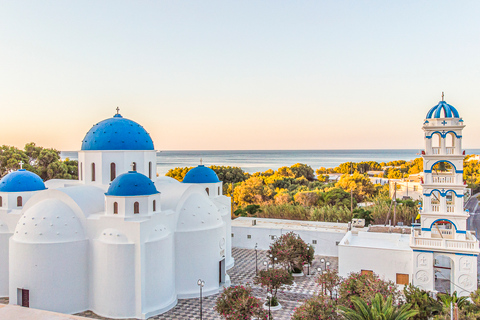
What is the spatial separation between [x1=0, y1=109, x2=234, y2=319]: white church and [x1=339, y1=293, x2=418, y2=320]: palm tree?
730 cm

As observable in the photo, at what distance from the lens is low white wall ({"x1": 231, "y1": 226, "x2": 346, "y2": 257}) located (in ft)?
71.3

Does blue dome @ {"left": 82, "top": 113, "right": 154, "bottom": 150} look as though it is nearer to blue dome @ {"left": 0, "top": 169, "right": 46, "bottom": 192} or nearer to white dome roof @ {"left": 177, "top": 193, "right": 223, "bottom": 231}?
blue dome @ {"left": 0, "top": 169, "right": 46, "bottom": 192}

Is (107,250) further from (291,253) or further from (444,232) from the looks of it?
(444,232)

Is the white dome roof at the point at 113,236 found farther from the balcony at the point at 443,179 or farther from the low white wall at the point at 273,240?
the balcony at the point at 443,179

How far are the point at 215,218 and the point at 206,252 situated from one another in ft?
5.37

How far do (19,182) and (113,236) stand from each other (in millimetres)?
6352

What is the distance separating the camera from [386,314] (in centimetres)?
988

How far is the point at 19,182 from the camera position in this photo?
16.9 m

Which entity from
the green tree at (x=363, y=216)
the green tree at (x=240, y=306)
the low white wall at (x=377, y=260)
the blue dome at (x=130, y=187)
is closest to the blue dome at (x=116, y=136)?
the blue dome at (x=130, y=187)

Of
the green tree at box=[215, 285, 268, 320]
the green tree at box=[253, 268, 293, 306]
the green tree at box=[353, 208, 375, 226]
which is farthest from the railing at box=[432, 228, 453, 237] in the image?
the green tree at box=[215, 285, 268, 320]

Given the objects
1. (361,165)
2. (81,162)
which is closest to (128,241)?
(81,162)

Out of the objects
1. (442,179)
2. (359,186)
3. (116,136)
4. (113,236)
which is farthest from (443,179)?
(359,186)

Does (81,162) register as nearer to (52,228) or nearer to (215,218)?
(52,228)

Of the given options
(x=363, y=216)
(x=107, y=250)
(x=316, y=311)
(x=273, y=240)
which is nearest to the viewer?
(x=316, y=311)
